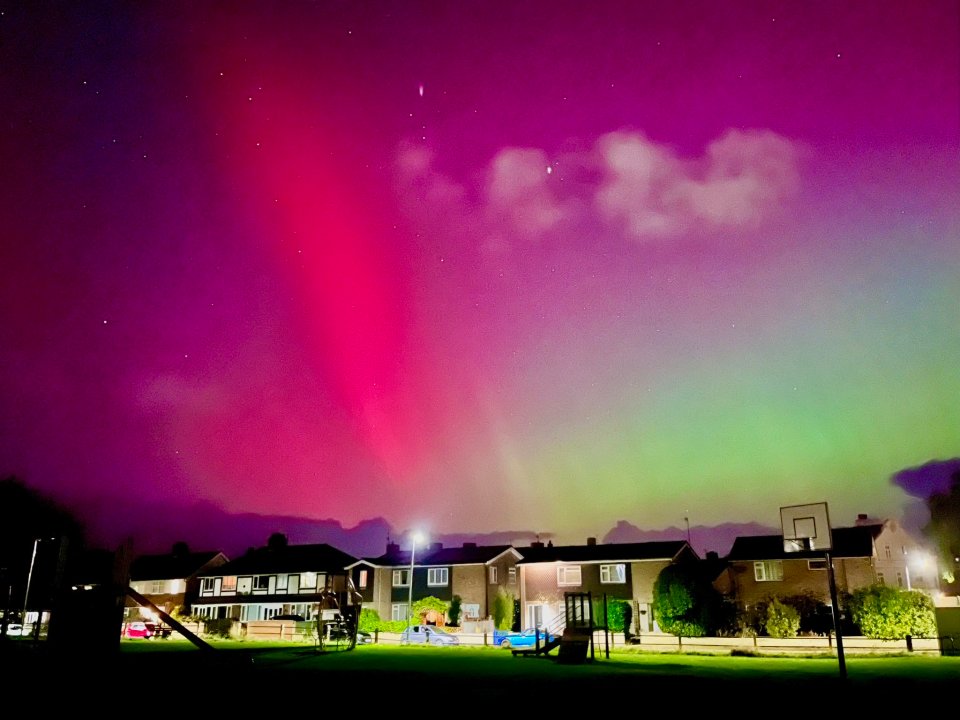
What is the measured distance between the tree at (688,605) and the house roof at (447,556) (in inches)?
1201

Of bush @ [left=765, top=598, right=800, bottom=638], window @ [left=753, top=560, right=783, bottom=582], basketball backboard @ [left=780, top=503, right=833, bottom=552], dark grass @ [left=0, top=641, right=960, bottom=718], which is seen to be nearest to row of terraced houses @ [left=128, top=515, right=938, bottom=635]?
window @ [left=753, top=560, right=783, bottom=582]

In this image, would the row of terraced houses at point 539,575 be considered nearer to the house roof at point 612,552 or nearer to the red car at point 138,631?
the house roof at point 612,552

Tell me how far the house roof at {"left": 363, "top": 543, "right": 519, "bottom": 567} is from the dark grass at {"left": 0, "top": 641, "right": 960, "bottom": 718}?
151ft

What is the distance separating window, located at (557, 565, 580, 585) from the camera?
232ft

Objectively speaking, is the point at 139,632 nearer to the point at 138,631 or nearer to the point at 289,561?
the point at 138,631

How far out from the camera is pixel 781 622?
42312 millimetres

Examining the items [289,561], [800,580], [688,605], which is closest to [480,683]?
[688,605]

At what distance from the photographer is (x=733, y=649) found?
38156 mm

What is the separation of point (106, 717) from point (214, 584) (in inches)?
3512

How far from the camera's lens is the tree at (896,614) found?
4069cm

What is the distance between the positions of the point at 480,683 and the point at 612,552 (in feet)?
172

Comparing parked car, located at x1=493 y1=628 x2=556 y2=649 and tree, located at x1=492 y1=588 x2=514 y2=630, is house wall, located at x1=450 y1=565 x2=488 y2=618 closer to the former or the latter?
tree, located at x1=492 y1=588 x2=514 y2=630

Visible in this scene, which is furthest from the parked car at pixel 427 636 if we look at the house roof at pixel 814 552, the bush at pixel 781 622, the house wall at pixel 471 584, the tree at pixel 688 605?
the house roof at pixel 814 552

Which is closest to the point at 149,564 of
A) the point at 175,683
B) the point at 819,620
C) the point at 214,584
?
the point at 214,584
